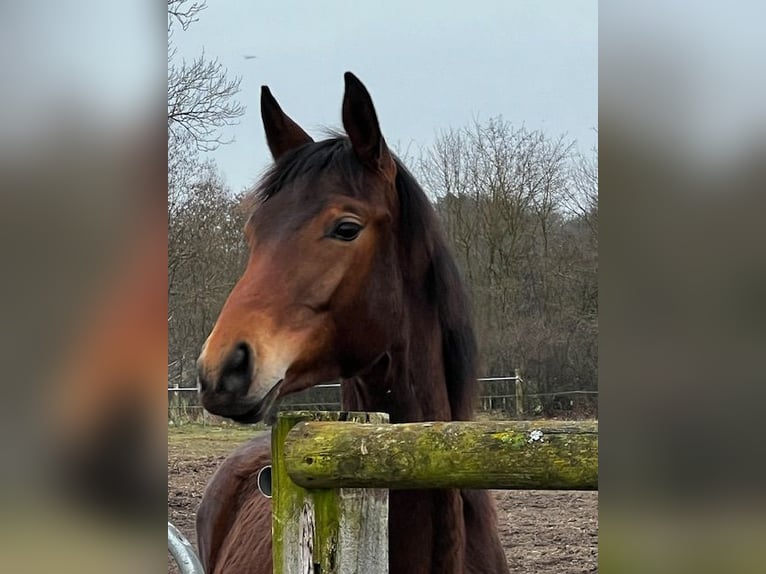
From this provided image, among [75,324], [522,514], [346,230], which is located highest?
[346,230]

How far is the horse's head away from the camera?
1.26 m

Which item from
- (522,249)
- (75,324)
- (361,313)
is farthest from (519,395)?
(75,324)

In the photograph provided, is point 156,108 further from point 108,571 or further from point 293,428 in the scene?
point 293,428

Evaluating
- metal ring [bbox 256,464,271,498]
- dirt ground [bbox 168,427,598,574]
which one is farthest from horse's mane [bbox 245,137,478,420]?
dirt ground [bbox 168,427,598,574]

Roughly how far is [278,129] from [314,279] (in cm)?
50

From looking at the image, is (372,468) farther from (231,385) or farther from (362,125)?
(362,125)

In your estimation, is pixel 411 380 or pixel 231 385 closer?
pixel 231 385

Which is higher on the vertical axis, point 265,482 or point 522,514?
point 265,482

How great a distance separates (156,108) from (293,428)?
848 millimetres

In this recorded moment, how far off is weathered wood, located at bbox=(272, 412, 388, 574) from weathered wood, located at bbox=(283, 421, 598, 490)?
0.09ft

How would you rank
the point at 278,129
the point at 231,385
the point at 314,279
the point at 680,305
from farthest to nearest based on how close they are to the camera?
1. the point at 278,129
2. the point at 314,279
3. the point at 231,385
4. the point at 680,305

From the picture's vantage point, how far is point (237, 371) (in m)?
1.24

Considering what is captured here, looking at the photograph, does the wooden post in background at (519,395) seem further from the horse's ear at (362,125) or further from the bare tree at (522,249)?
the horse's ear at (362,125)

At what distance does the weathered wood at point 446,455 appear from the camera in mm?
961
